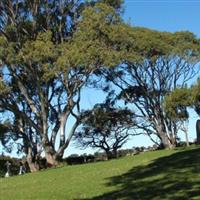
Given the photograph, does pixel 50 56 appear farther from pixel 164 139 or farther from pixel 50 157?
pixel 164 139

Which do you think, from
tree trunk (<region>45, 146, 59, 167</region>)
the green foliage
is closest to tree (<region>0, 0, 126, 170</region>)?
tree trunk (<region>45, 146, 59, 167</region>)

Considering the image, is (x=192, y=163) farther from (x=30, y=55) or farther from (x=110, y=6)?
(x=110, y=6)

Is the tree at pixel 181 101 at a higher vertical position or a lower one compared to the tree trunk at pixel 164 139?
higher

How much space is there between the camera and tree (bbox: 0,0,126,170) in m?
35.0

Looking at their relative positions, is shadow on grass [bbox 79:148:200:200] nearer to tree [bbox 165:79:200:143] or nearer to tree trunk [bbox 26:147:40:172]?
tree trunk [bbox 26:147:40:172]

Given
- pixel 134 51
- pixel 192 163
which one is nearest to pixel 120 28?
pixel 134 51

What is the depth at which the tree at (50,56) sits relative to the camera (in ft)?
115

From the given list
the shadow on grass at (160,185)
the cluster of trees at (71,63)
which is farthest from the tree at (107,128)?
the shadow on grass at (160,185)

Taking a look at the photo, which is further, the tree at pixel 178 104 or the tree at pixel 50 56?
the tree at pixel 178 104

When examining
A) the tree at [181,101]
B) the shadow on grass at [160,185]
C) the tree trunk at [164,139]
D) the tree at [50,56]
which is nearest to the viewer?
the shadow on grass at [160,185]

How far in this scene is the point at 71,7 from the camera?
1572 inches

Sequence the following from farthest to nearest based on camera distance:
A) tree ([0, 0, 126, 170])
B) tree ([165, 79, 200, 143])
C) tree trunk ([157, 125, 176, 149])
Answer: tree trunk ([157, 125, 176, 149])
tree ([165, 79, 200, 143])
tree ([0, 0, 126, 170])

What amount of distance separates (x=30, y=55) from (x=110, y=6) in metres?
7.62

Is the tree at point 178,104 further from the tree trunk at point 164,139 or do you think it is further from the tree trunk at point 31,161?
the tree trunk at point 31,161
